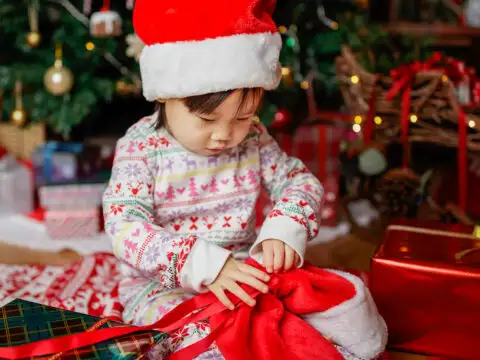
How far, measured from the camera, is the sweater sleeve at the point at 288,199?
0.98 metres

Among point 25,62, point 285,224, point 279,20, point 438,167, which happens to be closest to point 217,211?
point 285,224

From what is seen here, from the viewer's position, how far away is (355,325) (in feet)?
3.05

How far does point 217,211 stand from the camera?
3.67 feet

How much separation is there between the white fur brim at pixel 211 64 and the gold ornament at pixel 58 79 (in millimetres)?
885

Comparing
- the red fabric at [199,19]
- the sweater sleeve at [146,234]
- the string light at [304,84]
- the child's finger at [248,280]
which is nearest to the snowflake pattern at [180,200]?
the sweater sleeve at [146,234]

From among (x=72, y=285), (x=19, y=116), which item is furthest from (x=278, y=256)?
(x=19, y=116)

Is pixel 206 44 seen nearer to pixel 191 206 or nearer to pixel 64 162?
pixel 191 206

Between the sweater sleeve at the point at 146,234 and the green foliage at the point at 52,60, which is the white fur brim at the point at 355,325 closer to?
the sweater sleeve at the point at 146,234

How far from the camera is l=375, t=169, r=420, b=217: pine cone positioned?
1.64 metres

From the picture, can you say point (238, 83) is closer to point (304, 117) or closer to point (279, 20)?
point (279, 20)

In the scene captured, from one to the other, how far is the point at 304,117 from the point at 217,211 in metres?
1.24

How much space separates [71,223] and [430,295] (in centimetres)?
106

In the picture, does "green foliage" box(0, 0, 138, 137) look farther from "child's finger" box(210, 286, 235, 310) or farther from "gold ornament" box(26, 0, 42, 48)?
"child's finger" box(210, 286, 235, 310)

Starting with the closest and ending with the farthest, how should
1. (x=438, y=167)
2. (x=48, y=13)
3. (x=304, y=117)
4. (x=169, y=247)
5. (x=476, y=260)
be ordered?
(x=169, y=247) < (x=476, y=260) < (x=48, y=13) < (x=304, y=117) < (x=438, y=167)
